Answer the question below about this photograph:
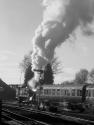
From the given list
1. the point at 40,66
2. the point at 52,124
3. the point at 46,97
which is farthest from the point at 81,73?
the point at 52,124

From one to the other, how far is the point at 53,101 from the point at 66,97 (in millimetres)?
2446

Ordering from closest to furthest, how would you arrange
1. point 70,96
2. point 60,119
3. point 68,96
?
1. point 60,119
2. point 70,96
3. point 68,96

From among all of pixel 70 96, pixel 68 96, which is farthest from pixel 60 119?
pixel 68 96

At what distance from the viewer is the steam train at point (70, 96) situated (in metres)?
29.5

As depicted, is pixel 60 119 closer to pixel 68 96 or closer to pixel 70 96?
pixel 70 96

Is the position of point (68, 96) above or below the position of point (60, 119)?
above

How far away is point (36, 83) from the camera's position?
3956 cm

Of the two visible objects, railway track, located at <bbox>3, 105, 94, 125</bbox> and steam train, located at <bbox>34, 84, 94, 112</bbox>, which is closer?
railway track, located at <bbox>3, 105, 94, 125</bbox>

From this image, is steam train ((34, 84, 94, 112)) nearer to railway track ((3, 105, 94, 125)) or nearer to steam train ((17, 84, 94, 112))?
steam train ((17, 84, 94, 112))

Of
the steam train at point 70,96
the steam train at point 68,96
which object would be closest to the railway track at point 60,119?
the steam train at point 68,96

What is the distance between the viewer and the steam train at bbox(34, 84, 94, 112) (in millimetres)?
29547

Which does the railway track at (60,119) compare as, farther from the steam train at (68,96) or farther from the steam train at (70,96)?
the steam train at (70,96)

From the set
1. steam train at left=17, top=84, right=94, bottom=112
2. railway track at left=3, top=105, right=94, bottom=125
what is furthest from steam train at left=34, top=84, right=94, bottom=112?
railway track at left=3, top=105, right=94, bottom=125

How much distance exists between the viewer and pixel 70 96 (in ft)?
103
